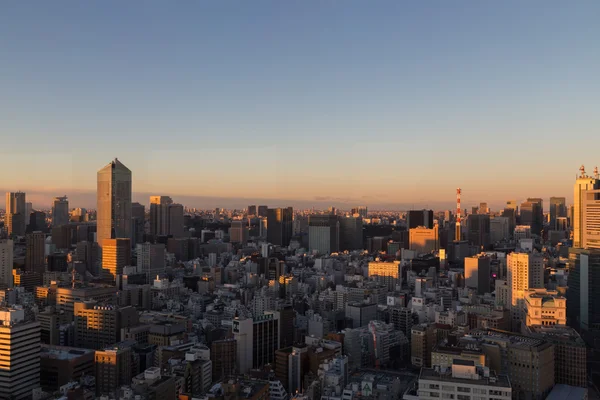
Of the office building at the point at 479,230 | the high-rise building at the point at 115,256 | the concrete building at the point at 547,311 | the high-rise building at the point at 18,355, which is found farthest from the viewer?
the office building at the point at 479,230

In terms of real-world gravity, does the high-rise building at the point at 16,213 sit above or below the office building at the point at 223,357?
above

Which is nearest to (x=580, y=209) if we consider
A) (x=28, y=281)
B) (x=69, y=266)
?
(x=28, y=281)

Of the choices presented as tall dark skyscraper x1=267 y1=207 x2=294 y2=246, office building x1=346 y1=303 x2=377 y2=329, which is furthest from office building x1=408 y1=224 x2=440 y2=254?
office building x1=346 y1=303 x2=377 y2=329

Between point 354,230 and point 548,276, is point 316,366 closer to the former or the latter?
point 548,276

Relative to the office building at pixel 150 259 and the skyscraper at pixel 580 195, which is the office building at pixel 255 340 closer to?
the skyscraper at pixel 580 195

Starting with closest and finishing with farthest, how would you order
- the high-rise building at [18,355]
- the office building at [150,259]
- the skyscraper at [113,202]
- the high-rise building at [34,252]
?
the high-rise building at [18,355] → the high-rise building at [34,252] → the office building at [150,259] → the skyscraper at [113,202]

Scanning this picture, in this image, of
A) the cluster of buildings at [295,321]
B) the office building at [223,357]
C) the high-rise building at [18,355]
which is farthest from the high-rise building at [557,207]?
the high-rise building at [18,355]

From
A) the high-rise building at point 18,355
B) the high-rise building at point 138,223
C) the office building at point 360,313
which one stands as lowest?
the office building at point 360,313
